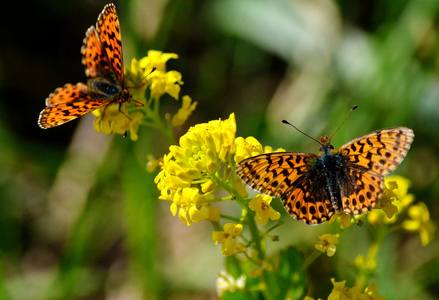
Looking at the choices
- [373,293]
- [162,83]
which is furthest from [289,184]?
[162,83]

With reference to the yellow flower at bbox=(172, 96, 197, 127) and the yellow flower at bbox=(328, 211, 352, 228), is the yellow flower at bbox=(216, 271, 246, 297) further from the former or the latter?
the yellow flower at bbox=(172, 96, 197, 127)

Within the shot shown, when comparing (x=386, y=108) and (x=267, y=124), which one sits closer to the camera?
(x=386, y=108)

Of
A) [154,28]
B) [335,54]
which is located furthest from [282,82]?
[154,28]

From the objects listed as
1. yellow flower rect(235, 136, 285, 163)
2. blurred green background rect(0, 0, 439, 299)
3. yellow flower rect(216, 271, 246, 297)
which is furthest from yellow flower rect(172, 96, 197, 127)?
Result: blurred green background rect(0, 0, 439, 299)

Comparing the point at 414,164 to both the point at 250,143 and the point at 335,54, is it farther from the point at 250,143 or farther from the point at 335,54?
the point at 250,143

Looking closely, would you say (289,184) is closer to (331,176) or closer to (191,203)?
(331,176)

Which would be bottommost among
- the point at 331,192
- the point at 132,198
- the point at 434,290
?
the point at 132,198

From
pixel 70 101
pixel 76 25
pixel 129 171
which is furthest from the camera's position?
pixel 76 25
